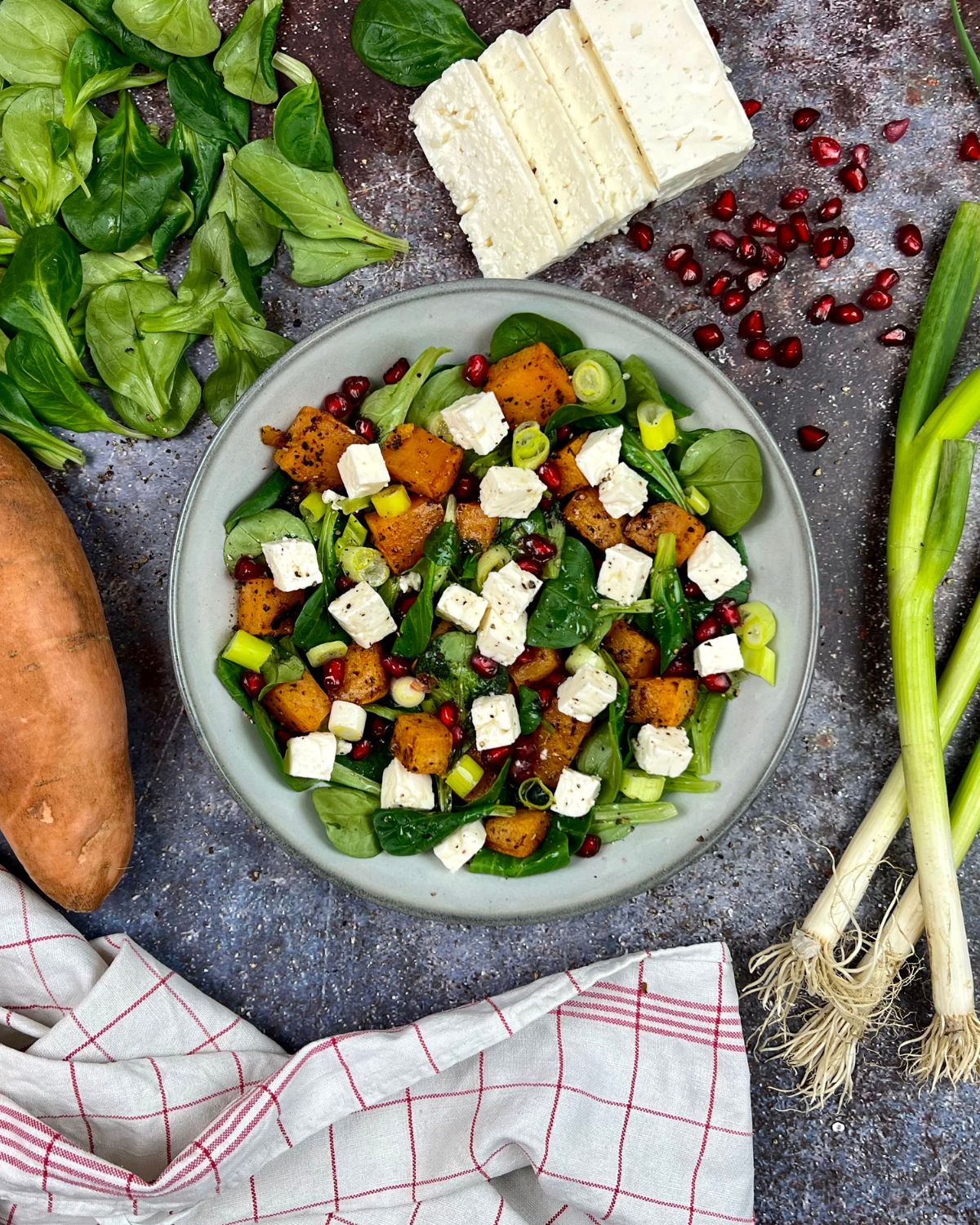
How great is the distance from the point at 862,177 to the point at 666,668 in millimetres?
1322

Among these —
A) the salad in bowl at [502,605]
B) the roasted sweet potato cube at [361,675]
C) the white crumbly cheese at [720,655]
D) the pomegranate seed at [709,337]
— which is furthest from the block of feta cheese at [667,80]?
the roasted sweet potato cube at [361,675]

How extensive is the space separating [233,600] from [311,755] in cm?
42

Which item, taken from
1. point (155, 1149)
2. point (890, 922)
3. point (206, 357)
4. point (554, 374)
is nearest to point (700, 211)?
point (554, 374)

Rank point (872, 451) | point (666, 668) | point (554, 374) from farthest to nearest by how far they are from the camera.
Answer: point (872, 451) < point (666, 668) < point (554, 374)

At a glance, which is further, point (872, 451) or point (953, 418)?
point (872, 451)

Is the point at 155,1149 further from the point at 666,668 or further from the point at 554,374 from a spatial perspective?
the point at 554,374

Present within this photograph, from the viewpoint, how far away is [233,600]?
7.35 feet

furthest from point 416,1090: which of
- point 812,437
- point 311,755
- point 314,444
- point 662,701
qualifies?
point 812,437

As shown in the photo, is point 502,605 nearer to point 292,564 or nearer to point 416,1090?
point 292,564

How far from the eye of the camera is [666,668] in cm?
226

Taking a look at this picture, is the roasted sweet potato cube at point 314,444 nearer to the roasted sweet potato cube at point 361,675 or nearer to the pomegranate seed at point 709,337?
the roasted sweet potato cube at point 361,675

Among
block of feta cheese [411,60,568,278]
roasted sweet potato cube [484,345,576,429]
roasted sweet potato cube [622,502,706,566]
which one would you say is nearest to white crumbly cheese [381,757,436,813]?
roasted sweet potato cube [622,502,706,566]

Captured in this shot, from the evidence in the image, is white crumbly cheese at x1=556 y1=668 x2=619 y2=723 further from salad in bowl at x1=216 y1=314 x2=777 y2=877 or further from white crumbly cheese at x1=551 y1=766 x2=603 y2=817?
white crumbly cheese at x1=551 y1=766 x2=603 y2=817

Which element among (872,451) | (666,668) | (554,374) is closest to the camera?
(554,374)
